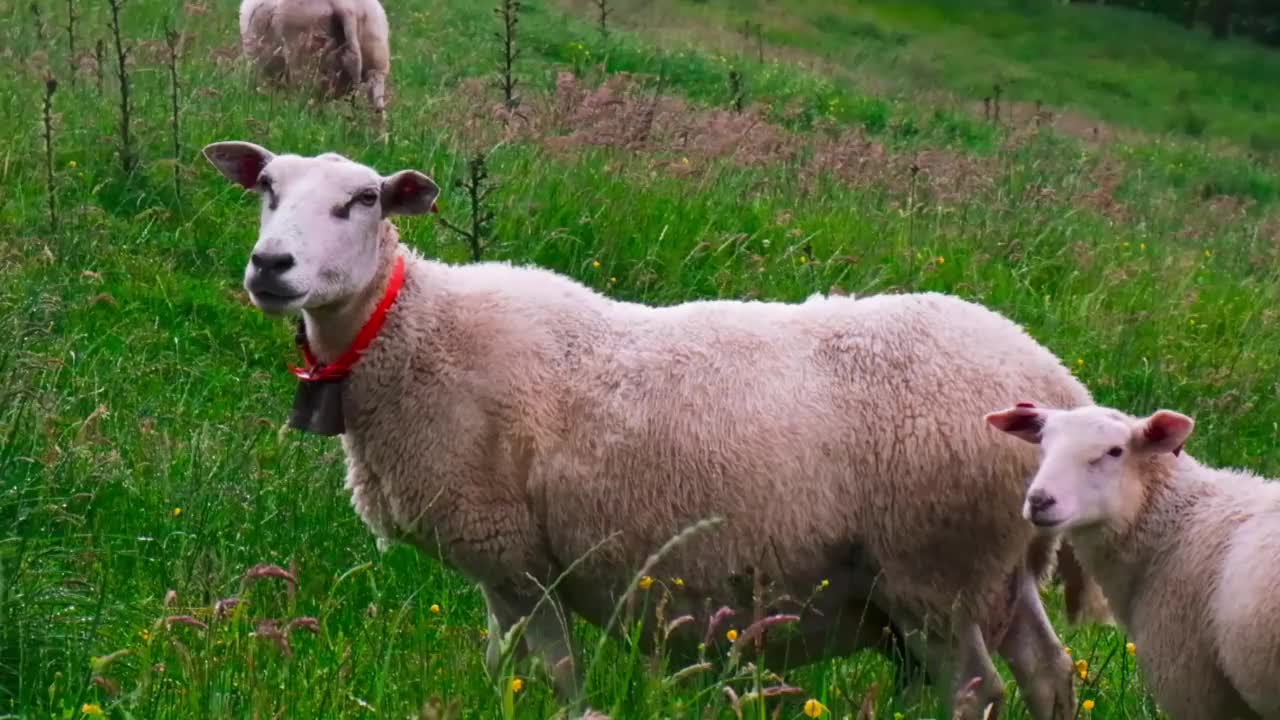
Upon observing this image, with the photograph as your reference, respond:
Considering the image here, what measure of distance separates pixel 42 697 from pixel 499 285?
2.04 m

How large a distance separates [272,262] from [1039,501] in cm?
227

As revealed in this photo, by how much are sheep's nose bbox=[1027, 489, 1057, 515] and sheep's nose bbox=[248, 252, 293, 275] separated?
7.24 ft

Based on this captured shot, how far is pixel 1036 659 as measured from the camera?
498 centimetres

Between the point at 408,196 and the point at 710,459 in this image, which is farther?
the point at 408,196

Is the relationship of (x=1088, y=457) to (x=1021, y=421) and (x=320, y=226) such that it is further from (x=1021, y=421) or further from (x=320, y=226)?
(x=320, y=226)

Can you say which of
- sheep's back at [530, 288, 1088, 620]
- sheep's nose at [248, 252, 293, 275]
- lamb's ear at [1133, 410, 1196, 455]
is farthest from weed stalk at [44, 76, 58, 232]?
lamb's ear at [1133, 410, 1196, 455]

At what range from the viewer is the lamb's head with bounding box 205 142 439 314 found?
476 centimetres

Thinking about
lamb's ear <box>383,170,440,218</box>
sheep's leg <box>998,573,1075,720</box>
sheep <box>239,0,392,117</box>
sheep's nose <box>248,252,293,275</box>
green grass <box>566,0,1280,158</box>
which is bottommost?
green grass <box>566,0,1280,158</box>

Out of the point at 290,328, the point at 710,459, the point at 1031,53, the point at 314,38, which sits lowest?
the point at 1031,53

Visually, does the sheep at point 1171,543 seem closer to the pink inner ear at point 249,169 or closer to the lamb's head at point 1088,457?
the lamb's head at point 1088,457

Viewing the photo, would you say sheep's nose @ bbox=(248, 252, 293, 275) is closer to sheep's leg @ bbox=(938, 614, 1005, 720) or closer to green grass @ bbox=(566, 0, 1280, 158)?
sheep's leg @ bbox=(938, 614, 1005, 720)

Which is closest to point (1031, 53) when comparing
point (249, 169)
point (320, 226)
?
point (249, 169)

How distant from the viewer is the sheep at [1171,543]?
167 inches

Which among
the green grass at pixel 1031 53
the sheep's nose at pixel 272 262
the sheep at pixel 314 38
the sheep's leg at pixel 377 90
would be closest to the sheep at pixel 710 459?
the sheep's nose at pixel 272 262
